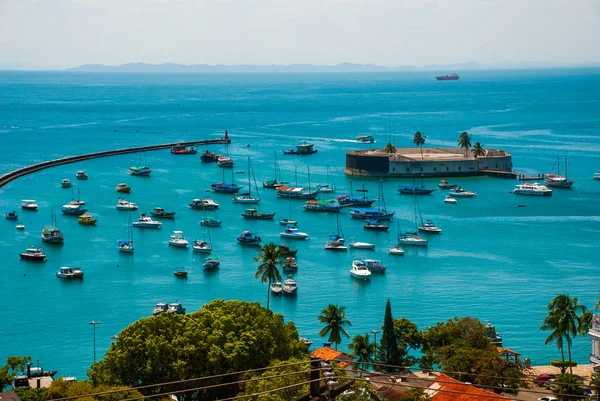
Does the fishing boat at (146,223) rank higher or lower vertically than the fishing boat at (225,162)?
lower

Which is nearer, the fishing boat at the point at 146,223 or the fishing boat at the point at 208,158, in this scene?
the fishing boat at the point at 146,223

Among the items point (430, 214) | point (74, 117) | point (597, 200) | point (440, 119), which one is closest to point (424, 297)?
point (430, 214)

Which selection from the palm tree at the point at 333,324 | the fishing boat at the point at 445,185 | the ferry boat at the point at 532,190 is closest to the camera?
the palm tree at the point at 333,324

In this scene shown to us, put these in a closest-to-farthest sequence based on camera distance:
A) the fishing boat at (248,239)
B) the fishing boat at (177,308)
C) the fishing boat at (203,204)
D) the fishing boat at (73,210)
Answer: the fishing boat at (177,308) → the fishing boat at (248,239) → the fishing boat at (73,210) → the fishing boat at (203,204)

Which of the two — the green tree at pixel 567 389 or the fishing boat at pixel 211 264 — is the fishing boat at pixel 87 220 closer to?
the fishing boat at pixel 211 264

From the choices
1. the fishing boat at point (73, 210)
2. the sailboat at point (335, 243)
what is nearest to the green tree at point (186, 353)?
the sailboat at point (335, 243)

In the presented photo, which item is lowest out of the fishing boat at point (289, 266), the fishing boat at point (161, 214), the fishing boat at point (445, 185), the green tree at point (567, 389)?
the fishing boat at point (289, 266)

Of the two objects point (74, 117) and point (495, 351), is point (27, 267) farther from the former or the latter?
point (74, 117)
